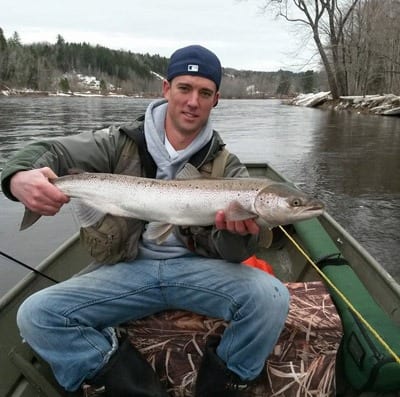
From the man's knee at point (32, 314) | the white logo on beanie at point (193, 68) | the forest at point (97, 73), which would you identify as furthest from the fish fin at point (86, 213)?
the forest at point (97, 73)

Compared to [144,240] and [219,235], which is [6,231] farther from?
[219,235]

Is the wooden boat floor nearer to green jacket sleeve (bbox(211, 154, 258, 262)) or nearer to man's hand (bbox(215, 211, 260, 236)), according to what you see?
green jacket sleeve (bbox(211, 154, 258, 262))

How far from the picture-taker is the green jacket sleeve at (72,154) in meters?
2.44

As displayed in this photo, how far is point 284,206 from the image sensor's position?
2303 mm

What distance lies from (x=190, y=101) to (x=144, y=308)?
3.99 feet

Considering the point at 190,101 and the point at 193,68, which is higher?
the point at 193,68

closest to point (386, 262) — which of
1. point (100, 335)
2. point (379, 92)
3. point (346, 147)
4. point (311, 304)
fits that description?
point (311, 304)

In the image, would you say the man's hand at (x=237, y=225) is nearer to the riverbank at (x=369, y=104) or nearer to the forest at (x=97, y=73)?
the riverbank at (x=369, y=104)

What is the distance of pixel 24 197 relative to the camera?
2.31 metres

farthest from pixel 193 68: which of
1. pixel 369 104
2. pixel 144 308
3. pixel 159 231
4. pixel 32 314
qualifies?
pixel 369 104

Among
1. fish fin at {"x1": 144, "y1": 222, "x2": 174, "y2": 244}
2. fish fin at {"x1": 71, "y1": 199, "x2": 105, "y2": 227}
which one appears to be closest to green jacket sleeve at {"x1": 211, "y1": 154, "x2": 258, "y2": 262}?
fish fin at {"x1": 144, "y1": 222, "x2": 174, "y2": 244}

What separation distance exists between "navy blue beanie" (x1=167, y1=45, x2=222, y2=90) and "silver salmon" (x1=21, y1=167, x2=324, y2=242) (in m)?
0.66

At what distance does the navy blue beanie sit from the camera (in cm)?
277

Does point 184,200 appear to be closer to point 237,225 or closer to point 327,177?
point 237,225
